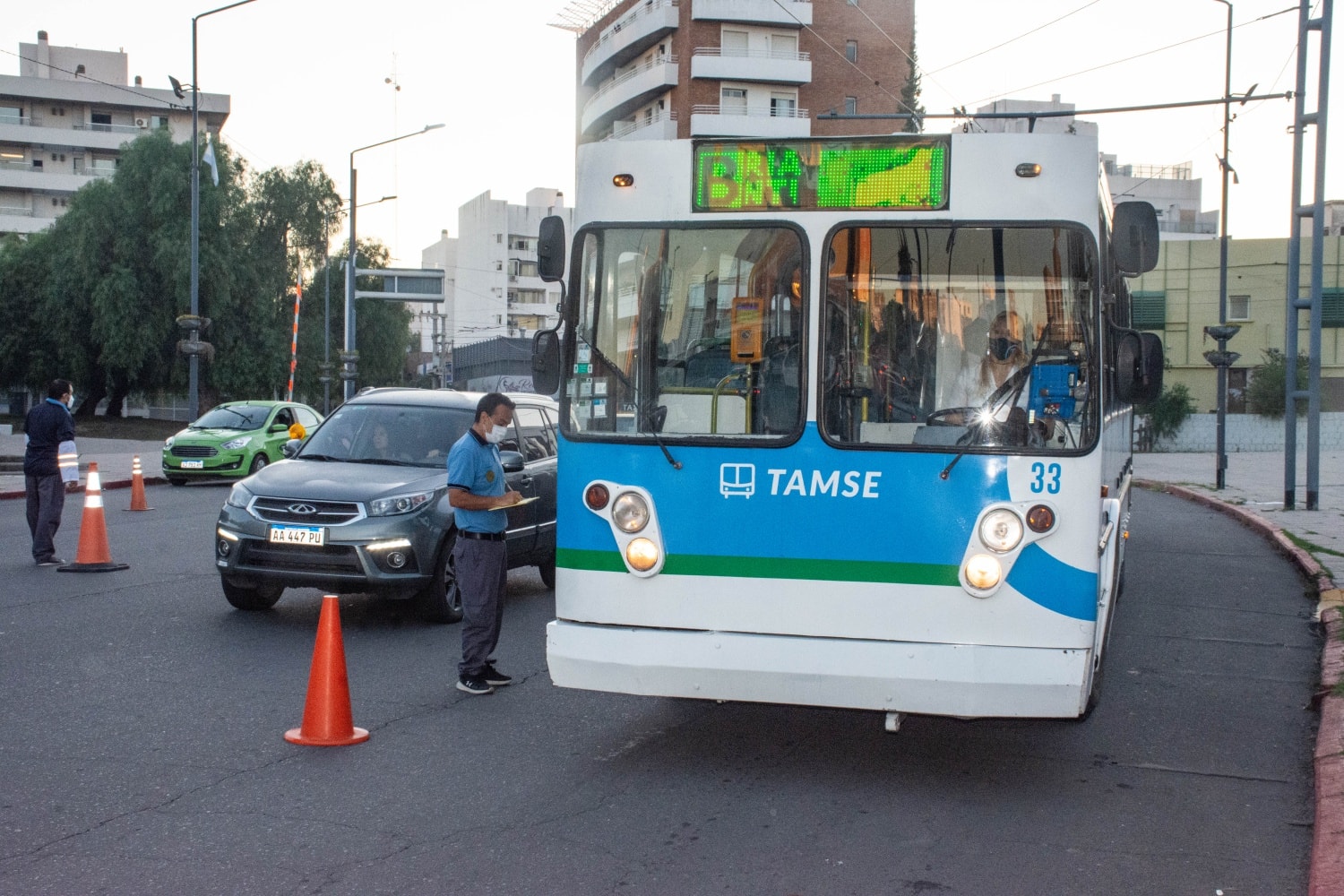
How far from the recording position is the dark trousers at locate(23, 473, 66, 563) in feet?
41.9

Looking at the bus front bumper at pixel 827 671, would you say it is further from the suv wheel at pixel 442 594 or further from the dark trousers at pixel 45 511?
the dark trousers at pixel 45 511

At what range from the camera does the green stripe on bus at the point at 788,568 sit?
5.66 metres

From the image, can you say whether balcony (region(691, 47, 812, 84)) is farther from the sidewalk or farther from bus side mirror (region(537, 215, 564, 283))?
bus side mirror (region(537, 215, 564, 283))

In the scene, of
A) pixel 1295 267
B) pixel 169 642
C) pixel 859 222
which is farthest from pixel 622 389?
pixel 1295 267

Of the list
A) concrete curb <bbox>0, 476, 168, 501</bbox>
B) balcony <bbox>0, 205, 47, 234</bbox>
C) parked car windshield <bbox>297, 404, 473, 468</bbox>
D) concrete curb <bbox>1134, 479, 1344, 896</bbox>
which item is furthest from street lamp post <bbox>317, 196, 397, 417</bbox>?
concrete curb <bbox>1134, 479, 1344, 896</bbox>

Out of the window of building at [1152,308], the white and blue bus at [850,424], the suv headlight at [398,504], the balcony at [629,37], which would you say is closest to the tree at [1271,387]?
the window of building at [1152,308]

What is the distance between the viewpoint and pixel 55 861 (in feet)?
15.6

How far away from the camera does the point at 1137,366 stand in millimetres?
5863

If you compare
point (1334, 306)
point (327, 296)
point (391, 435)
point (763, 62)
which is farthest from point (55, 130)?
point (391, 435)

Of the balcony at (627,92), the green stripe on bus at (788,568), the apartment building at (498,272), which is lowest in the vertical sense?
the green stripe on bus at (788,568)

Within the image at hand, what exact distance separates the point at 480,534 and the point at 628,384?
186 centimetres

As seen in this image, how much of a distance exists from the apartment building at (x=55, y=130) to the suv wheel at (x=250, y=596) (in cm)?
7728

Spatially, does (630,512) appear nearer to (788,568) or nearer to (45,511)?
(788,568)

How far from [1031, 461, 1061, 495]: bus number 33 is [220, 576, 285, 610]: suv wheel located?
6357mm
